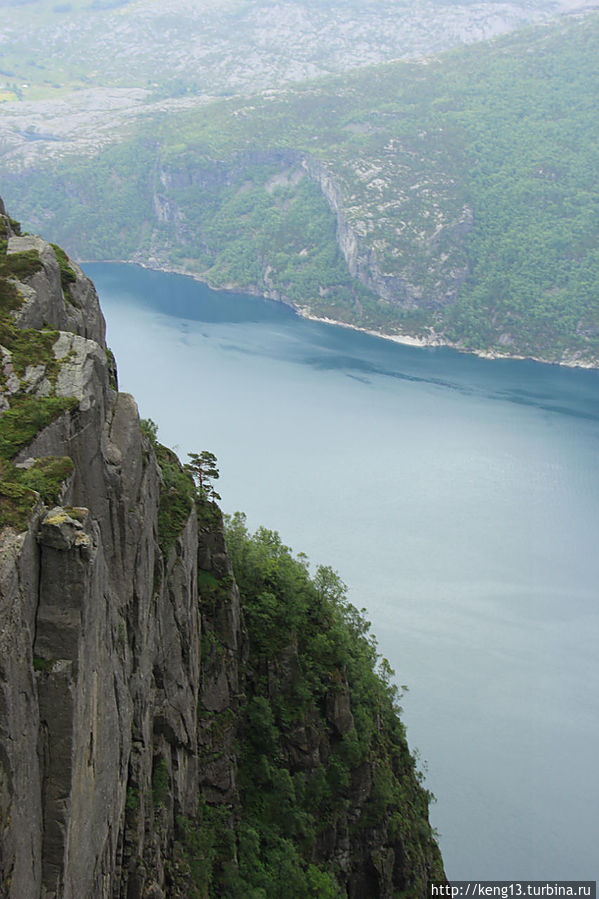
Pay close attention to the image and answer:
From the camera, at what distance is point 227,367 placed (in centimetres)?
11062

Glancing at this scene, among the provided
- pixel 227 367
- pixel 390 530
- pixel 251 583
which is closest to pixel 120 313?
pixel 227 367

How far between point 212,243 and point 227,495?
410ft

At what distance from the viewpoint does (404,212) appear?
168625 millimetres

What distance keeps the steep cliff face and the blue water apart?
21.2 metres

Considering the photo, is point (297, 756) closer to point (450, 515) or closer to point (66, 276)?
point (66, 276)

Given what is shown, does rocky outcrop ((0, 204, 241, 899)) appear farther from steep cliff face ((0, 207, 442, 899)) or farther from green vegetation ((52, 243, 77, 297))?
green vegetation ((52, 243, 77, 297))

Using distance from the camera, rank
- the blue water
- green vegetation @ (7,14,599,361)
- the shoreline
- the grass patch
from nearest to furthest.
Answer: the grass patch
the blue water
the shoreline
green vegetation @ (7,14,599,361)

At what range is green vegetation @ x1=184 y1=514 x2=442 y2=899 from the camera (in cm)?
2288

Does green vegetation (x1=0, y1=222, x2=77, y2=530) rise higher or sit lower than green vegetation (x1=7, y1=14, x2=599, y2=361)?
lower

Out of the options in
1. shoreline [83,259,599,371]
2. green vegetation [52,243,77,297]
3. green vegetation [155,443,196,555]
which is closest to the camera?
green vegetation [155,443,196,555]

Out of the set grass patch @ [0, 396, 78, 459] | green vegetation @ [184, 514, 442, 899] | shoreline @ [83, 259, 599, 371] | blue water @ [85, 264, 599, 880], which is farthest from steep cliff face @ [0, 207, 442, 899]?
shoreline @ [83, 259, 599, 371]

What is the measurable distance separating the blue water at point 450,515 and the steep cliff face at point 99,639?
21198 millimetres

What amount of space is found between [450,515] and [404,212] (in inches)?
4209

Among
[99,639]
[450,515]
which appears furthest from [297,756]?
[450,515]
